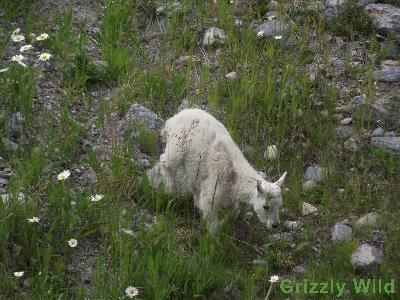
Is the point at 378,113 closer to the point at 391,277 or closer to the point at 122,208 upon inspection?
the point at 391,277

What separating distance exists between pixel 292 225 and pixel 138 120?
2.21 metres

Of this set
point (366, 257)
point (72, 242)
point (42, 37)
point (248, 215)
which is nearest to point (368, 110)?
point (248, 215)

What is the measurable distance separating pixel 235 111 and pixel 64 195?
2.73 m

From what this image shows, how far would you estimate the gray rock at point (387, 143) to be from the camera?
802 cm

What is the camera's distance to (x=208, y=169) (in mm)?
7363

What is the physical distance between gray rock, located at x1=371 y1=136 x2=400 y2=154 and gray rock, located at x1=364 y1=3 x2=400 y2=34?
2.19m

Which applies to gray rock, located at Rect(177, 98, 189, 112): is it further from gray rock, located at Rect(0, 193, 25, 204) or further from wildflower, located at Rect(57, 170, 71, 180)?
gray rock, located at Rect(0, 193, 25, 204)

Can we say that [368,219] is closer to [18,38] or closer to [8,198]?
[8,198]

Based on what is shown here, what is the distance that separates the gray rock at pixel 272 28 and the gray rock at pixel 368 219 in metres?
3.31

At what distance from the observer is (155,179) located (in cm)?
736

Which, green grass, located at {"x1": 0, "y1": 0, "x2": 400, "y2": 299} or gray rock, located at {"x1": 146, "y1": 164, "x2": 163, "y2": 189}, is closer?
green grass, located at {"x1": 0, "y1": 0, "x2": 400, "y2": 299}

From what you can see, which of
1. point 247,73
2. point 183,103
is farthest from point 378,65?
point 183,103

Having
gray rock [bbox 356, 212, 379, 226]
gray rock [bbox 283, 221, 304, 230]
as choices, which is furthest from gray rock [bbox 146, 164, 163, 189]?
gray rock [bbox 356, 212, 379, 226]

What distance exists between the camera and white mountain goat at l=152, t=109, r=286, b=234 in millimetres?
7141
